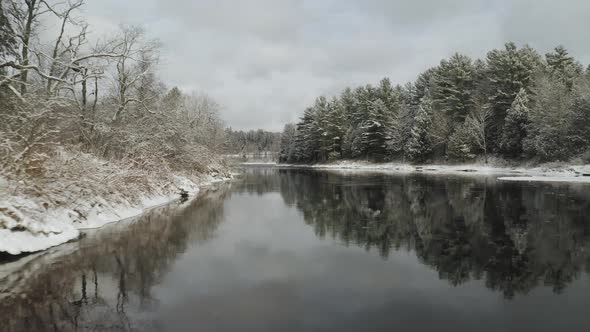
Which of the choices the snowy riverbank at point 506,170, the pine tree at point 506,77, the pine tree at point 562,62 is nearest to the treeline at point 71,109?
the snowy riverbank at point 506,170

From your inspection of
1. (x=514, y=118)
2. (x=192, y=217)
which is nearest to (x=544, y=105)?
(x=514, y=118)

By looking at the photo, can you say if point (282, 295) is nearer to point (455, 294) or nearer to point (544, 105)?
point (455, 294)

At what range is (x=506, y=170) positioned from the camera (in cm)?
3994

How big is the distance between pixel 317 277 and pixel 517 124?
41.3 metres

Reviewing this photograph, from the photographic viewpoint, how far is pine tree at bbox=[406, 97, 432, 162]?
51.0 metres

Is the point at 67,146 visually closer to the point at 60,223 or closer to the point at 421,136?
the point at 60,223

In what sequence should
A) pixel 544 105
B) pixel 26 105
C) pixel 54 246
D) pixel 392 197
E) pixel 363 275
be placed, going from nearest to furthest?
1. pixel 363 275
2. pixel 54 246
3. pixel 26 105
4. pixel 392 197
5. pixel 544 105

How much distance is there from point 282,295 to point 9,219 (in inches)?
255

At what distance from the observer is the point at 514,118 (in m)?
40.1

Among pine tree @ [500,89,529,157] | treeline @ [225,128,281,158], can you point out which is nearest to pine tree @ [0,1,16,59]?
pine tree @ [500,89,529,157]

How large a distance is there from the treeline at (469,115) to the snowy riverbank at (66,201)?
120 ft

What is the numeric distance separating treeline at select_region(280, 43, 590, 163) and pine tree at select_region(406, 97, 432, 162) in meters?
0.13

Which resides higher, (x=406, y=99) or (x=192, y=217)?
(x=406, y=99)

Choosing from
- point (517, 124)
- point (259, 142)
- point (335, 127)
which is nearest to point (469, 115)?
point (517, 124)
